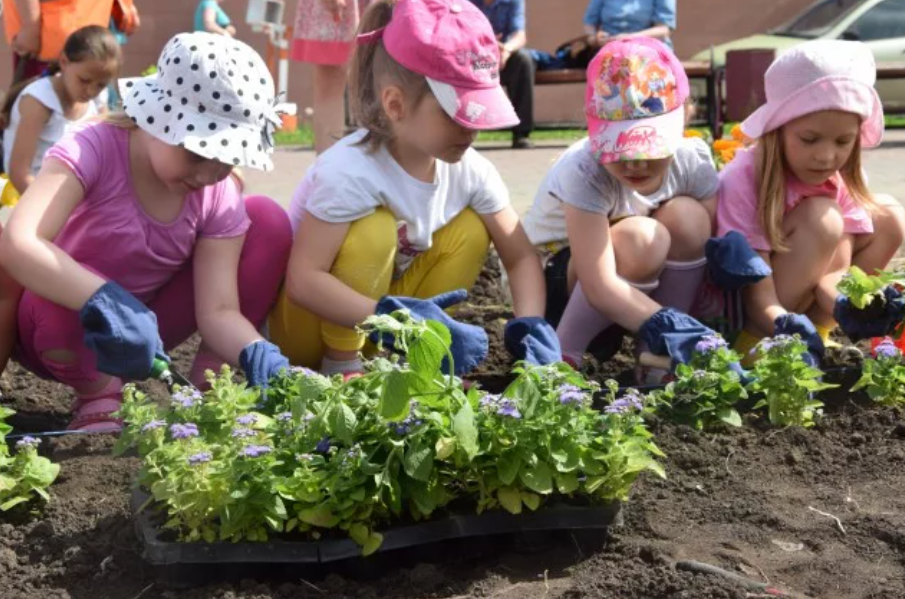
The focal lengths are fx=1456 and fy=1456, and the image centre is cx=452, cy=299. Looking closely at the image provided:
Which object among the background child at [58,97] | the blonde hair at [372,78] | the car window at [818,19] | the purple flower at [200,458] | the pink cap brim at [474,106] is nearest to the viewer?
the purple flower at [200,458]

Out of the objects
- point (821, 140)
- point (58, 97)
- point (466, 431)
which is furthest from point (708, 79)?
point (466, 431)

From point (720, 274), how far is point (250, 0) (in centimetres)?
1190

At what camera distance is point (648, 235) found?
4012mm

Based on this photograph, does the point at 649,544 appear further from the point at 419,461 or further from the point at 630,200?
the point at 630,200

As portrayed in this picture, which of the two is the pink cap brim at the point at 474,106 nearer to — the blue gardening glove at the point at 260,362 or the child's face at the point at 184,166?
the child's face at the point at 184,166

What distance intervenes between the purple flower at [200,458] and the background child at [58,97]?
140 inches

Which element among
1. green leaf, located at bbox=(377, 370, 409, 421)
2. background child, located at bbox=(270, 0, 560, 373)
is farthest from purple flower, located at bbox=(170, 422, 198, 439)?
background child, located at bbox=(270, 0, 560, 373)

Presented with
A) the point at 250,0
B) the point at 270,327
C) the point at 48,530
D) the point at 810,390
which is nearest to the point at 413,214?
the point at 270,327

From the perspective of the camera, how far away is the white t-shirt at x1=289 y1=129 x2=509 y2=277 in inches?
151

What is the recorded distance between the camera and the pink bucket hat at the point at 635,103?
3822 millimetres

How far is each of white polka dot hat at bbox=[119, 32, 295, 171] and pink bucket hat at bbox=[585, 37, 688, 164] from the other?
0.91 m

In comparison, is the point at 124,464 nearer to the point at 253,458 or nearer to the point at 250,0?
the point at 253,458

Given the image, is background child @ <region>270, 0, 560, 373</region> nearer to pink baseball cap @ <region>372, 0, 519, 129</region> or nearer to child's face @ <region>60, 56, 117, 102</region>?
pink baseball cap @ <region>372, 0, 519, 129</region>

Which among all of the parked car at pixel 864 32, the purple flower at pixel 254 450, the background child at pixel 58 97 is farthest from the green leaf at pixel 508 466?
the parked car at pixel 864 32
